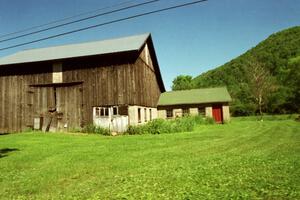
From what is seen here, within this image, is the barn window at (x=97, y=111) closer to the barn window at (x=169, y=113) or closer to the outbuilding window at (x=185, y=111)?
the barn window at (x=169, y=113)

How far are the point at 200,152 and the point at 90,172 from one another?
5278 mm

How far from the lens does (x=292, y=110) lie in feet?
169

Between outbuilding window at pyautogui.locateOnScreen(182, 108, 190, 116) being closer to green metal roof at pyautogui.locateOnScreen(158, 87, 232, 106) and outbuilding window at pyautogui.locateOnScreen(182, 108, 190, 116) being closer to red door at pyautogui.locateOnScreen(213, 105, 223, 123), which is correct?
green metal roof at pyautogui.locateOnScreen(158, 87, 232, 106)

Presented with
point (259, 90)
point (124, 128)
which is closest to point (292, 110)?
point (259, 90)

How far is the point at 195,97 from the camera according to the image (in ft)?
117

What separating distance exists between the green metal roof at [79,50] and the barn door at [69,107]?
3.33m

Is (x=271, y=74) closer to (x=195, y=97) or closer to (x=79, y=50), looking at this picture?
(x=195, y=97)

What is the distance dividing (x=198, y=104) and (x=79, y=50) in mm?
16586

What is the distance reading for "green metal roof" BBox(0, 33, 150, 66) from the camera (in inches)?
974

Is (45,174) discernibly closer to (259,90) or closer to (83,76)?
(83,76)

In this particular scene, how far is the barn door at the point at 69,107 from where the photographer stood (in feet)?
80.8

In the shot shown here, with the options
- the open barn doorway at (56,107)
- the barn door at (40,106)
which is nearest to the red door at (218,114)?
the open barn doorway at (56,107)

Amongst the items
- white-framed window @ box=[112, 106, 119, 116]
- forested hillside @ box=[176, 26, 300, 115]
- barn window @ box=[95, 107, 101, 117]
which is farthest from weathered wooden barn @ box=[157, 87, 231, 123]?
forested hillside @ box=[176, 26, 300, 115]

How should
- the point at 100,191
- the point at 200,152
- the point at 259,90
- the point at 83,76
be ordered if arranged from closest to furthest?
the point at 100,191 → the point at 200,152 → the point at 83,76 → the point at 259,90
